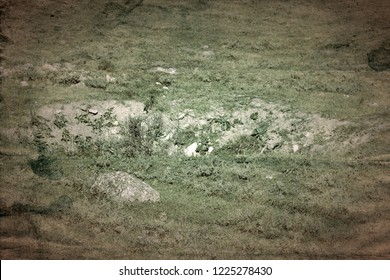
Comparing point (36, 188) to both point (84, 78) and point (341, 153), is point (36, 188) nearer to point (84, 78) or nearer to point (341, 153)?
point (84, 78)

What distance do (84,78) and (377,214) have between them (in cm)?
416

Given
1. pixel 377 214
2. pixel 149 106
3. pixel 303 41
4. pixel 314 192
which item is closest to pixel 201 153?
pixel 149 106

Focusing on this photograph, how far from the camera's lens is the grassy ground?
316 cm

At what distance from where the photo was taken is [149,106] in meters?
4.32

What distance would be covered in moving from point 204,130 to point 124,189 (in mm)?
1286

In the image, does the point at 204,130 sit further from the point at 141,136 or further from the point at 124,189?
the point at 124,189

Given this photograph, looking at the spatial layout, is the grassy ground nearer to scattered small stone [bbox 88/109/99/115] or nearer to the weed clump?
the weed clump

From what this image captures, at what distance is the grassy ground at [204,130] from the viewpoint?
3.16 m

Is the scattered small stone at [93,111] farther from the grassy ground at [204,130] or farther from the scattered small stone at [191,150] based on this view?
the scattered small stone at [191,150]

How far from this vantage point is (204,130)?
4.10 meters
